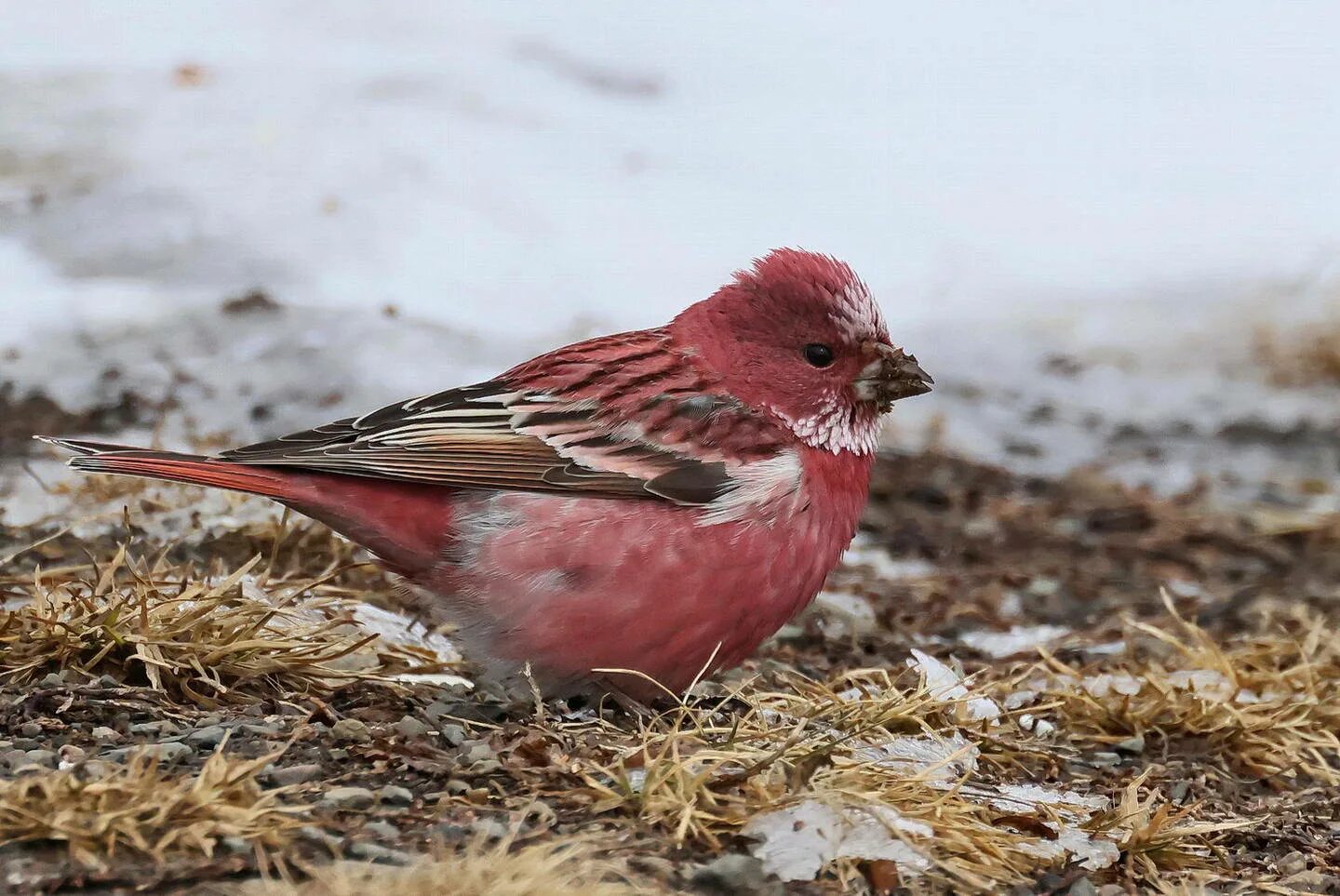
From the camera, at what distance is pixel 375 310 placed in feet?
28.8

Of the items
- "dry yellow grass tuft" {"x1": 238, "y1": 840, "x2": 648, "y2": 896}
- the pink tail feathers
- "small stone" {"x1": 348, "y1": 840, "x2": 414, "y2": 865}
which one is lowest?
"small stone" {"x1": 348, "y1": 840, "x2": 414, "y2": 865}

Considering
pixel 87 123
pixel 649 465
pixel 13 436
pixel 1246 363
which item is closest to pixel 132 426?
pixel 13 436

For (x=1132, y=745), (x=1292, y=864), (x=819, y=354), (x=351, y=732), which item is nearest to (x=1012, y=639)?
(x=1132, y=745)

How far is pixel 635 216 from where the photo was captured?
31.5 feet

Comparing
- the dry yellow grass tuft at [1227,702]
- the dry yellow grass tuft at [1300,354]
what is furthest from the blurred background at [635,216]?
the dry yellow grass tuft at [1227,702]

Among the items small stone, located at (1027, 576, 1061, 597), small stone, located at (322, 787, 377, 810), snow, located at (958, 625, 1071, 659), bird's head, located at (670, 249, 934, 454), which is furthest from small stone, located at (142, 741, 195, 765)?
small stone, located at (1027, 576, 1061, 597)

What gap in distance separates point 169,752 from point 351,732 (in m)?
0.46

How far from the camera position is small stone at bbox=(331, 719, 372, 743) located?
12.5 feet

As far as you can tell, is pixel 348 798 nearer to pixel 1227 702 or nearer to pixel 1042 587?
pixel 1227 702

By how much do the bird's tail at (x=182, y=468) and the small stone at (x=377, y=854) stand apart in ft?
4.88

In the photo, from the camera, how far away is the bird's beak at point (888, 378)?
4766 millimetres

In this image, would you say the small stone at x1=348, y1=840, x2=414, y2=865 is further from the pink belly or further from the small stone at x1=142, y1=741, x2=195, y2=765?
the pink belly

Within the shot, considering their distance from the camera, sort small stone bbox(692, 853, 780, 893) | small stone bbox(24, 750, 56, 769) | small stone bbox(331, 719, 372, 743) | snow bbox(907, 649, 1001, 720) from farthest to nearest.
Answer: snow bbox(907, 649, 1001, 720) < small stone bbox(331, 719, 372, 743) < small stone bbox(24, 750, 56, 769) < small stone bbox(692, 853, 780, 893)

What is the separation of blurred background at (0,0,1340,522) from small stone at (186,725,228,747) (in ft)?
14.5
